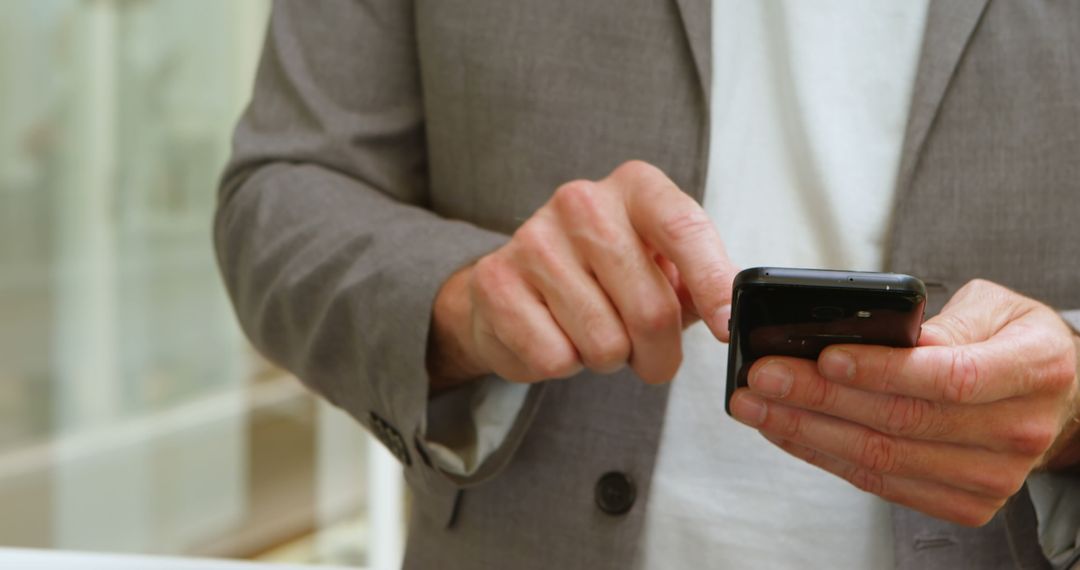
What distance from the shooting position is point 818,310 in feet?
1.70

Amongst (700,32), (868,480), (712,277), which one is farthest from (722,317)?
(700,32)

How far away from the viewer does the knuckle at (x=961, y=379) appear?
1.73 ft

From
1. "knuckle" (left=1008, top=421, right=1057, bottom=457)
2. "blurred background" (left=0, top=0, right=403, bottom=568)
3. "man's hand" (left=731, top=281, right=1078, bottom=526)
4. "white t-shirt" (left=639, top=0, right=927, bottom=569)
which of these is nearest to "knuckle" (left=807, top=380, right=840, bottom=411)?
"man's hand" (left=731, top=281, right=1078, bottom=526)

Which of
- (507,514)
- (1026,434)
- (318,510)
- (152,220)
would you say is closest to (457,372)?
(507,514)

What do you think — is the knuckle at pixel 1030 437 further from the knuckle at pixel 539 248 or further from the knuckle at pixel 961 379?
Answer: the knuckle at pixel 539 248

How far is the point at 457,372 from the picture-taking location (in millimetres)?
765

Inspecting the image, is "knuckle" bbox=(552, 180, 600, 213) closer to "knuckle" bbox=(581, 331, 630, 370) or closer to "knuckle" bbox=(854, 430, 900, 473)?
Result: "knuckle" bbox=(581, 331, 630, 370)

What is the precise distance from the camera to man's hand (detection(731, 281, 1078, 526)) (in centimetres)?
53

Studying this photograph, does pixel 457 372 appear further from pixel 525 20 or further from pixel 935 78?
pixel 935 78

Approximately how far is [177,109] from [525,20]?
179cm

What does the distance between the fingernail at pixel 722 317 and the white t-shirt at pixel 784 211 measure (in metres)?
0.19

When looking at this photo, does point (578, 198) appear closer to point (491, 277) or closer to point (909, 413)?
point (491, 277)

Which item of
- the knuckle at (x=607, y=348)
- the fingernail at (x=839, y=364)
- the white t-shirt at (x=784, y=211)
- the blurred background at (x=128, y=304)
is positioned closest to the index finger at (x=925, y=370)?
the fingernail at (x=839, y=364)

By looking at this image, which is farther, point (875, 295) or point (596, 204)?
point (596, 204)
